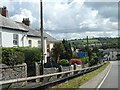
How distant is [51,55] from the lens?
6156 centimetres

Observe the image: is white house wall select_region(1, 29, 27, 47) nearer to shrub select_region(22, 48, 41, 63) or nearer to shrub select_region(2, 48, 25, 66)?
shrub select_region(22, 48, 41, 63)

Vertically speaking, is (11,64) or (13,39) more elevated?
(13,39)

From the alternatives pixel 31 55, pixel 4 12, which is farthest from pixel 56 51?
pixel 31 55

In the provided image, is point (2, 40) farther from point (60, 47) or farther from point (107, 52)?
point (107, 52)

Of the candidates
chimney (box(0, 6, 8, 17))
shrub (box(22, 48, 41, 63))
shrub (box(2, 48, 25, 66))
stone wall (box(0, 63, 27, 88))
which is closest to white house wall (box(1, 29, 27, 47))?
chimney (box(0, 6, 8, 17))

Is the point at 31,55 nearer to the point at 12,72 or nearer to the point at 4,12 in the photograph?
the point at 12,72


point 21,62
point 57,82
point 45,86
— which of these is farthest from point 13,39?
point 45,86

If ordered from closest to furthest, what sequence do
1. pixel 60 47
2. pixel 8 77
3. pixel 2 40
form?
pixel 8 77 < pixel 2 40 < pixel 60 47

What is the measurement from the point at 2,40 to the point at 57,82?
19.4m

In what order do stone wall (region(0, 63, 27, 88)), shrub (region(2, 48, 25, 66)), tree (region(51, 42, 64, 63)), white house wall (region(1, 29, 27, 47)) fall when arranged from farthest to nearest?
1. tree (region(51, 42, 64, 63))
2. white house wall (region(1, 29, 27, 47))
3. shrub (region(2, 48, 25, 66))
4. stone wall (region(0, 63, 27, 88))

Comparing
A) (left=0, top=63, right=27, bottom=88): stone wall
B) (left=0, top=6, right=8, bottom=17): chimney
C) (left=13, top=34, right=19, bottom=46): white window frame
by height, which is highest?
(left=0, top=6, right=8, bottom=17): chimney

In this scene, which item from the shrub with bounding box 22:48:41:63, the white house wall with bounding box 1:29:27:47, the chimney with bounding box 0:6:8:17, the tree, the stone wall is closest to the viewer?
the stone wall

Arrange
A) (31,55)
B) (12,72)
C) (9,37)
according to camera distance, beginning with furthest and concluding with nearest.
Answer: (9,37)
(31,55)
(12,72)

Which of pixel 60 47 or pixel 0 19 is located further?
pixel 60 47
